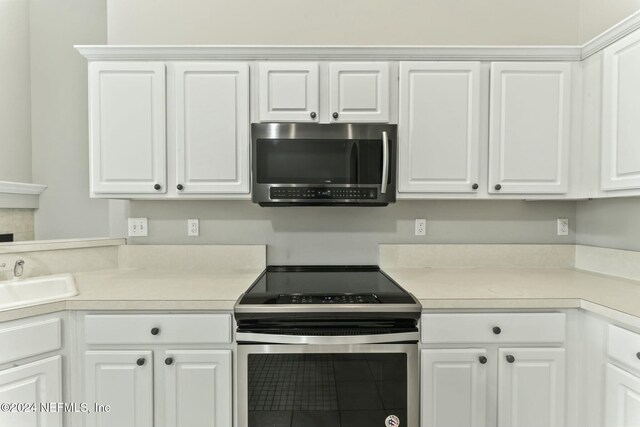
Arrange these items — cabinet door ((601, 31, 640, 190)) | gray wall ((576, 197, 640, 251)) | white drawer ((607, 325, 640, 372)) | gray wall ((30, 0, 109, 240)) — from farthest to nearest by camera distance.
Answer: gray wall ((30, 0, 109, 240))
gray wall ((576, 197, 640, 251))
cabinet door ((601, 31, 640, 190))
white drawer ((607, 325, 640, 372))

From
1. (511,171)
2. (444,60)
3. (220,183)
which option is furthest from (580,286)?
(220,183)

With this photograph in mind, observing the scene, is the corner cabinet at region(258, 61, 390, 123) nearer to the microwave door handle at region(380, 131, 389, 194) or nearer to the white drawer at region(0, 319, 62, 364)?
the microwave door handle at region(380, 131, 389, 194)

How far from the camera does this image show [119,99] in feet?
6.21

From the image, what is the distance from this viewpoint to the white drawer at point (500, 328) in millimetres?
1510

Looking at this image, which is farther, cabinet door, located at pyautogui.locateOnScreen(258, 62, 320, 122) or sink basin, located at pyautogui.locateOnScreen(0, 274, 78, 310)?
cabinet door, located at pyautogui.locateOnScreen(258, 62, 320, 122)

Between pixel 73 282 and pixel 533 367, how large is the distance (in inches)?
86.8

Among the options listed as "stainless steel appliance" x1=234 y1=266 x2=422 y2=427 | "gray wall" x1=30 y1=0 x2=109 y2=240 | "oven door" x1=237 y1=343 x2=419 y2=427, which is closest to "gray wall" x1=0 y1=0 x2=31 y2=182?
"gray wall" x1=30 y1=0 x2=109 y2=240

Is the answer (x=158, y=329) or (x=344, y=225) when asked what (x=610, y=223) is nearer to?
(x=344, y=225)

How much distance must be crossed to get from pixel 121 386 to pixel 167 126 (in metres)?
1.30

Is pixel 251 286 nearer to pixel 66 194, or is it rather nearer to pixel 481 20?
pixel 66 194

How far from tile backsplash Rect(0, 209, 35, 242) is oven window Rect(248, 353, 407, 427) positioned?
1.88 meters

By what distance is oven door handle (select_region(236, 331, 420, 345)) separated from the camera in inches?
56.2

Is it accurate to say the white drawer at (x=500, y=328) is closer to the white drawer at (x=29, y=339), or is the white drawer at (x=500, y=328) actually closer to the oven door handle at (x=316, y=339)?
the oven door handle at (x=316, y=339)

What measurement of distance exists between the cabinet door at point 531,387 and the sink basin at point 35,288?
1.96 meters
